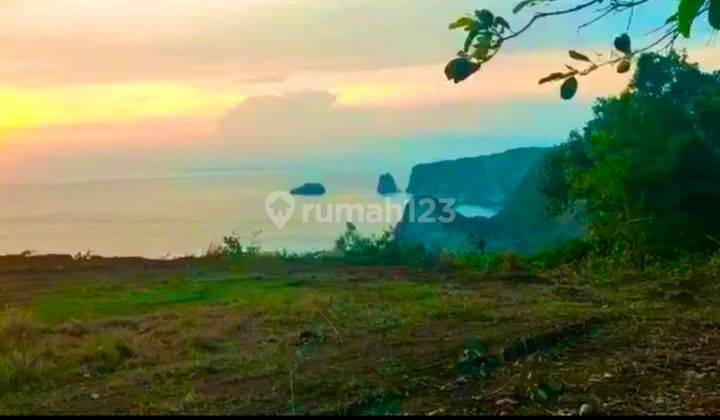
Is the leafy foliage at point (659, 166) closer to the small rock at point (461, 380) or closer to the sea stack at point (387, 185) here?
the sea stack at point (387, 185)

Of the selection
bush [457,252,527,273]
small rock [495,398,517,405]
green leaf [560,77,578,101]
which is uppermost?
green leaf [560,77,578,101]

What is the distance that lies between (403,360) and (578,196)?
8.94 metres

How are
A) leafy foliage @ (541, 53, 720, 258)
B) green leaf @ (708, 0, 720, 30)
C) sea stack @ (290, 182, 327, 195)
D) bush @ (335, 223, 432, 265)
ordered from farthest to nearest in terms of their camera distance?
sea stack @ (290, 182, 327, 195) < bush @ (335, 223, 432, 265) < leafy foliage @ (541, 53, 720, 258) < green leaf @ (708, 0, 720, 30)

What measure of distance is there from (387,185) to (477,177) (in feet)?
12.0

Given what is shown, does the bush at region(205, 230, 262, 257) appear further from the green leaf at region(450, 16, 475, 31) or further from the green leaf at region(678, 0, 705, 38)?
the green leaf at region(678, 0, 705, 38)

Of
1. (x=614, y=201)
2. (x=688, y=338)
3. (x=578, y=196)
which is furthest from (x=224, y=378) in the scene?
(x=578, y=196)

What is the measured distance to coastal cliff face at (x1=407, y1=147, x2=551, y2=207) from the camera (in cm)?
1781

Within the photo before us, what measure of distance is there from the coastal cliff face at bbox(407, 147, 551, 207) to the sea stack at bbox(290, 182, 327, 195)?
2.20 metres

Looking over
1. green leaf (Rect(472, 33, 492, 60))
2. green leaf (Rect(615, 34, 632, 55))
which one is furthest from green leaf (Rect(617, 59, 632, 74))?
green leaf (Rect(472, 33, 492, 60))

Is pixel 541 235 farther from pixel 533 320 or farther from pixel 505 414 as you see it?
pixel 505 414

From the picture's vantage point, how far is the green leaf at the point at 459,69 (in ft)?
8.68

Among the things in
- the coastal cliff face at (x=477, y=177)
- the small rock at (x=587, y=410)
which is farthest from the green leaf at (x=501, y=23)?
the coastal cliff face at (x=477, y=177)

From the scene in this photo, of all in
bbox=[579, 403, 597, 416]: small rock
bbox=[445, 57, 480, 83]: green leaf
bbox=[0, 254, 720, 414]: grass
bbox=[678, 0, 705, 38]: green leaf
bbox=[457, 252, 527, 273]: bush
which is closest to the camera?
bbox=[678, 0, 705, 38]: green leaf

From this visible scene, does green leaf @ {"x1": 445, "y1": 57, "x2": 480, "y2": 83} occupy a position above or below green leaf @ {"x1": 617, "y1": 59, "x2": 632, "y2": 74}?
below
